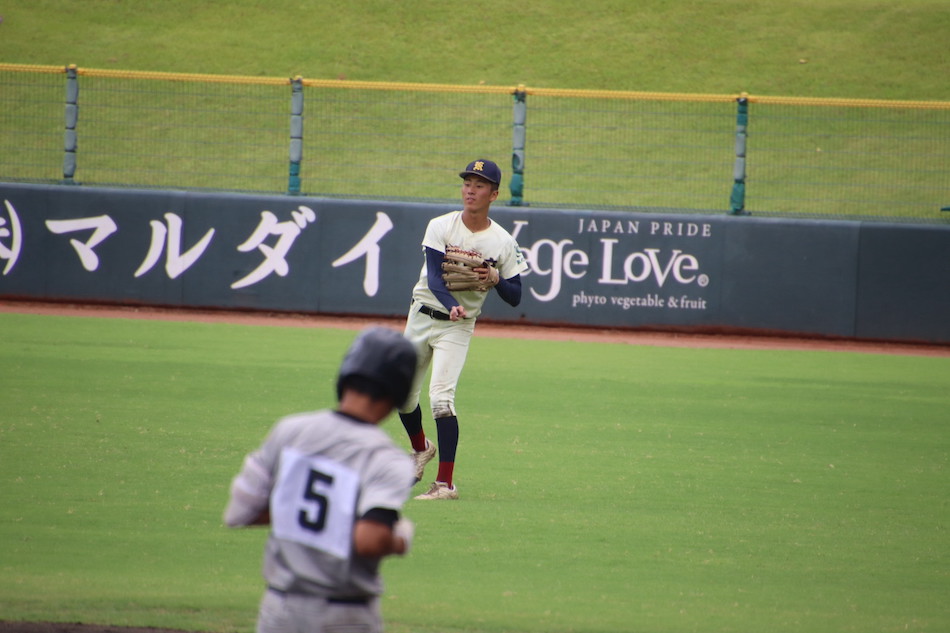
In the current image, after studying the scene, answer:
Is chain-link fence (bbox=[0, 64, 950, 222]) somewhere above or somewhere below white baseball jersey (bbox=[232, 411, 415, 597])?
above

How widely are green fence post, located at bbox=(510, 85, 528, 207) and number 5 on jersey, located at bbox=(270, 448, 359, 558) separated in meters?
12.9

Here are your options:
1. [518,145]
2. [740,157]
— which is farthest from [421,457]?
[740,157]

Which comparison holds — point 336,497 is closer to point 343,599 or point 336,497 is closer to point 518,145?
point 343,599

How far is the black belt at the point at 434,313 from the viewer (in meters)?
7.38

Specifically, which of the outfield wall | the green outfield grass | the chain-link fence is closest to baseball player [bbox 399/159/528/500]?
the green outfield grass

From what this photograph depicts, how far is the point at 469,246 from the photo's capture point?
7.35 m

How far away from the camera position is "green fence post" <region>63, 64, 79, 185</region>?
15.7m

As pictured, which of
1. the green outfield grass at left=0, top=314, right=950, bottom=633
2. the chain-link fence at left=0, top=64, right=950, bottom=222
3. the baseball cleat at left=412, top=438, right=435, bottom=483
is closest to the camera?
the green outfield grass at left=0, top=314, right=950, bottom=633

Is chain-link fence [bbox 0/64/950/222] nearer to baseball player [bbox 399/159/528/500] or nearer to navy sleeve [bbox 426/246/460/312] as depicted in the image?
baseball player [bbox 399/159/528/500]

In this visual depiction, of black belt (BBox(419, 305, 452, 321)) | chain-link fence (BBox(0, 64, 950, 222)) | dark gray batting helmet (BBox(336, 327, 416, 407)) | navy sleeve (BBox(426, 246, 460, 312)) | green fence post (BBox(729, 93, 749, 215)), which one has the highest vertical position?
chain-link fence (BBox(0, 64, 950, 222))

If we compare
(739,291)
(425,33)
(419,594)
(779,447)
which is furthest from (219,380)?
(425,33)

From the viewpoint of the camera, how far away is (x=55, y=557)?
558 cm

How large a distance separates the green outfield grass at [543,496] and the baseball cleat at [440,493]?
0.32 ft

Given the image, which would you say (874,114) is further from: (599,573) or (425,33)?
(599,573)
